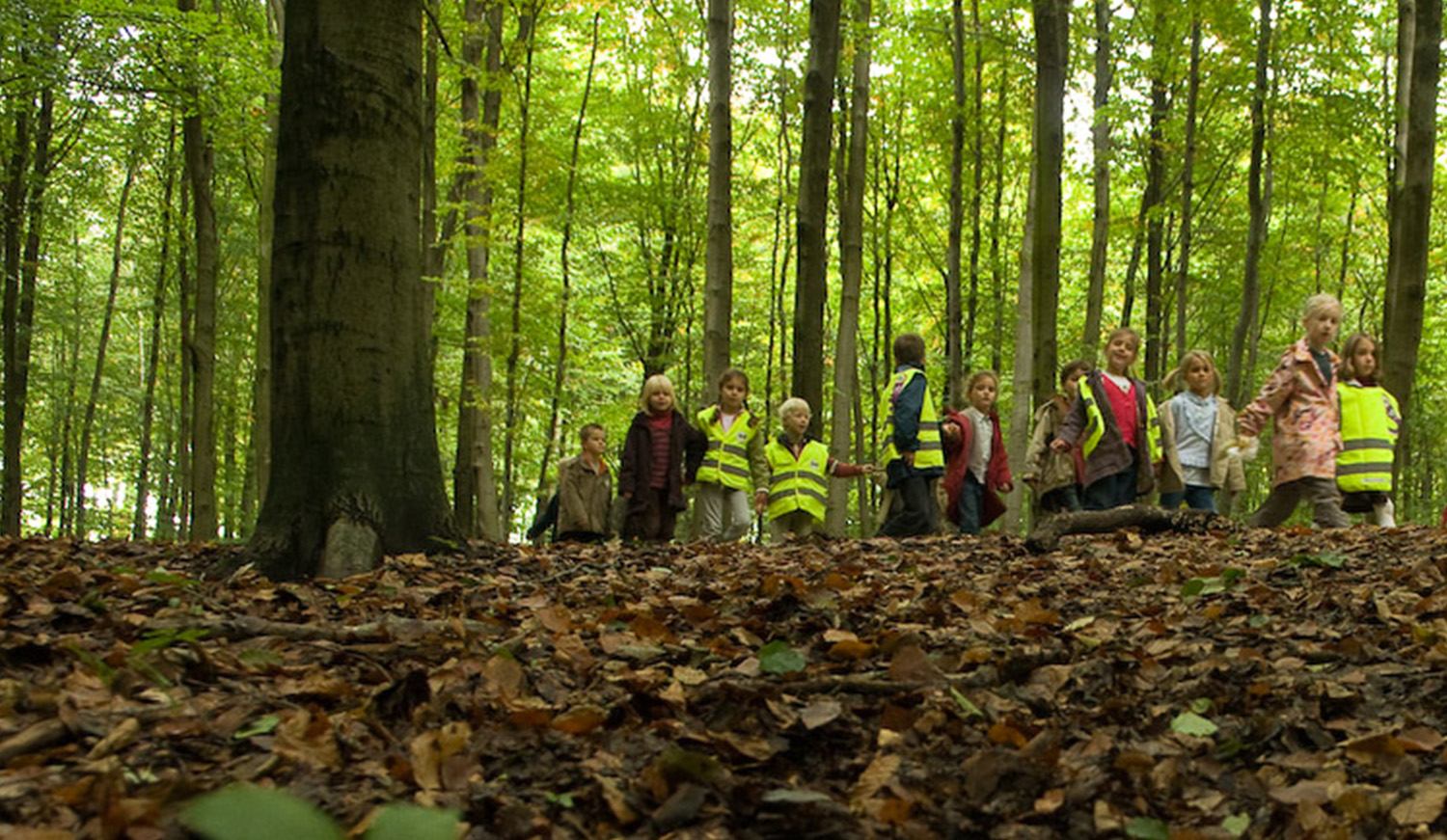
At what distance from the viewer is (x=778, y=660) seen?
291 cm

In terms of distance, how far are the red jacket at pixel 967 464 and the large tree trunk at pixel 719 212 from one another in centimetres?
233

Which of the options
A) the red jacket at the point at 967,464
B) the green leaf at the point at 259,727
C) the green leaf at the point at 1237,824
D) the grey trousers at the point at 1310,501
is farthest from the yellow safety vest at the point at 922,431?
the green leaf at the point at 259,727

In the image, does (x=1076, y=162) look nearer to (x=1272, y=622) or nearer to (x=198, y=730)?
(x=1272, y=622)

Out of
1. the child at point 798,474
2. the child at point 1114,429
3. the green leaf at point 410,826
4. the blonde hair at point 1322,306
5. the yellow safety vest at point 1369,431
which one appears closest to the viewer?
the green leaf at point 410,826

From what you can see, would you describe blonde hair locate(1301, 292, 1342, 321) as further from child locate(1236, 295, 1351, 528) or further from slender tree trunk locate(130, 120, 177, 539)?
slender tree trunk locate(130, 120, 177, 539)

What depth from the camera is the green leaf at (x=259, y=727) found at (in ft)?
7.22

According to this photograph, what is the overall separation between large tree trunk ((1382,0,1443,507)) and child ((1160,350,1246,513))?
4.42 feet

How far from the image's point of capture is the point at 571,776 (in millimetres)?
2148

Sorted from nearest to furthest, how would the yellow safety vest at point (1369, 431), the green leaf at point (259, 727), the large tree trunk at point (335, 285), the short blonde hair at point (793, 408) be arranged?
the green leaf at point (259, 727) < the large tree trunk at point (335, 285) < the yellow safety vest at point (1369, 431) < the short blonde hair at point (793, 408)

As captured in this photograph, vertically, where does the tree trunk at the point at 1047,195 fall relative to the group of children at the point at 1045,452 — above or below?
above

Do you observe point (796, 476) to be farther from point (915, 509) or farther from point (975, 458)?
point (975, 458)

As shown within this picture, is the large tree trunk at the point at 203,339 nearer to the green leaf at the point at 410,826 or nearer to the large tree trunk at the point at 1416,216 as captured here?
the green leaf at the point at 410,826

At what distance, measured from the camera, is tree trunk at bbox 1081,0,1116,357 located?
43.8 ft

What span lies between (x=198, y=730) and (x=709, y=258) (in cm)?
819
